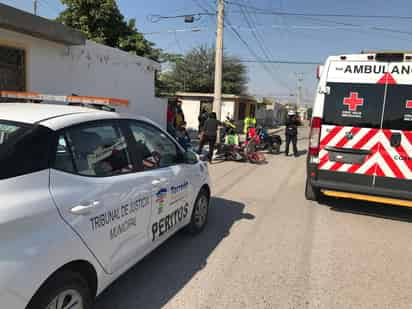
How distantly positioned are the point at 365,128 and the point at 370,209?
1.62 metres

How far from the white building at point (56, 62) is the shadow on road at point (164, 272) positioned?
3774mm

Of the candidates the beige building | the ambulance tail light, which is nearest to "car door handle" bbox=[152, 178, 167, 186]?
the ambulance tail light

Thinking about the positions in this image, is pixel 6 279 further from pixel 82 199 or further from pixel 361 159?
pixel 361 159

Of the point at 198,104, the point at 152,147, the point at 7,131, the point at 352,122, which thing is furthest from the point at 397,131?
the point at 198,104

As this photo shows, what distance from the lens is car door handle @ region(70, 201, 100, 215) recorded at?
6.43ft

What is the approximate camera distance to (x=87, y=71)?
898cm

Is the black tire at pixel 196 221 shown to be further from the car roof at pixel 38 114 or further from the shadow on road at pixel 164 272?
the car roof at pixel 38 114

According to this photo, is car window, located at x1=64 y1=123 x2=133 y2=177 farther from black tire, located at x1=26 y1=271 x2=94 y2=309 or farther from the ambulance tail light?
the ambulance tail light

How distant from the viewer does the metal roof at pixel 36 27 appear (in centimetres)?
590

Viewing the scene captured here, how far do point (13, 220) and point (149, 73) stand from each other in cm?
1158

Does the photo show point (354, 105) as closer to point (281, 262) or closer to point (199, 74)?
point (281, 262)

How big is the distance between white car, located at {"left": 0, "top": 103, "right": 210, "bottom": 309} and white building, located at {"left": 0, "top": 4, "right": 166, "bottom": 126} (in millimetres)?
4313

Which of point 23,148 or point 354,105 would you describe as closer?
point 23,148

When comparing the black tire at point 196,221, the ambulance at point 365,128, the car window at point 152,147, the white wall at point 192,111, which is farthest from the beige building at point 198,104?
the car window at point 152,147
